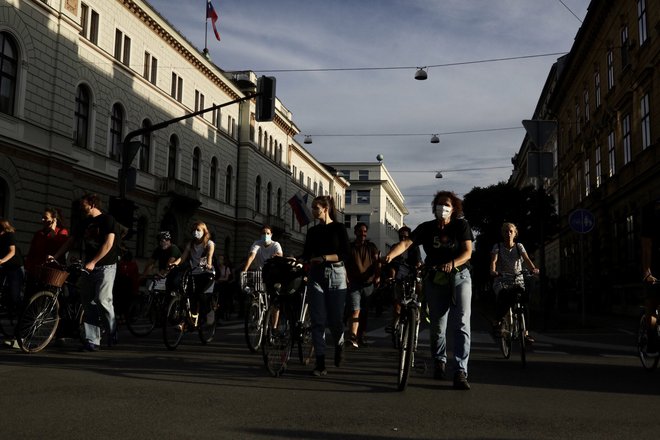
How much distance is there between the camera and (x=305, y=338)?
7562 millimetres

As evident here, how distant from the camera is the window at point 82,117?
1105 inches

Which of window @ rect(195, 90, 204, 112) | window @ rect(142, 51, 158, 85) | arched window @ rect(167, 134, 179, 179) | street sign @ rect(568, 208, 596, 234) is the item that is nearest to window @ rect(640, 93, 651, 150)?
street sign @ rect(568, 208, 596, 234)

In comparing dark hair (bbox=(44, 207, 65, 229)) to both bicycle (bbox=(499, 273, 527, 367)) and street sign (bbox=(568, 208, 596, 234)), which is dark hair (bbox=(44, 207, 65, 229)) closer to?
bicycle (bbox=(499, 273, 527, 367))

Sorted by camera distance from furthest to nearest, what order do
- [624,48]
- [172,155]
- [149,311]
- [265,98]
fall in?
[172,155] → [624,48] → [265,98] → [149,311]

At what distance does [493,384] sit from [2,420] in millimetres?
4278

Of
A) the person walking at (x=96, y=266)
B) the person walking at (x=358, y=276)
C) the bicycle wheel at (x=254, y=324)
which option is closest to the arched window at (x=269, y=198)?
the person walking at (x=358, y=276)

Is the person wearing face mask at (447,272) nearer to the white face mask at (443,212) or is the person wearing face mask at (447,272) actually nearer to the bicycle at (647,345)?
the white face mask at (443,212)

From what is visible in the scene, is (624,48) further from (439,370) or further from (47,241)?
(47,241)

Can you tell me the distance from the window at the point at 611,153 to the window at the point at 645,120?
15.0 ft

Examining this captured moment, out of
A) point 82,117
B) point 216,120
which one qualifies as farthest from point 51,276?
point 216,120

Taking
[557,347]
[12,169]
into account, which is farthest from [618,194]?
[12,169]

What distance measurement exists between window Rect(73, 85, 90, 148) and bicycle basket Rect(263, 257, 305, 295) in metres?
23.2

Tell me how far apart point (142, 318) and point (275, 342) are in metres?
5.72

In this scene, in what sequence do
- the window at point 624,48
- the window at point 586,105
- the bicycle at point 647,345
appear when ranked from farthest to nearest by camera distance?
the window at point 586,105
the window at point 624,48
the bicycle at point 647,345
